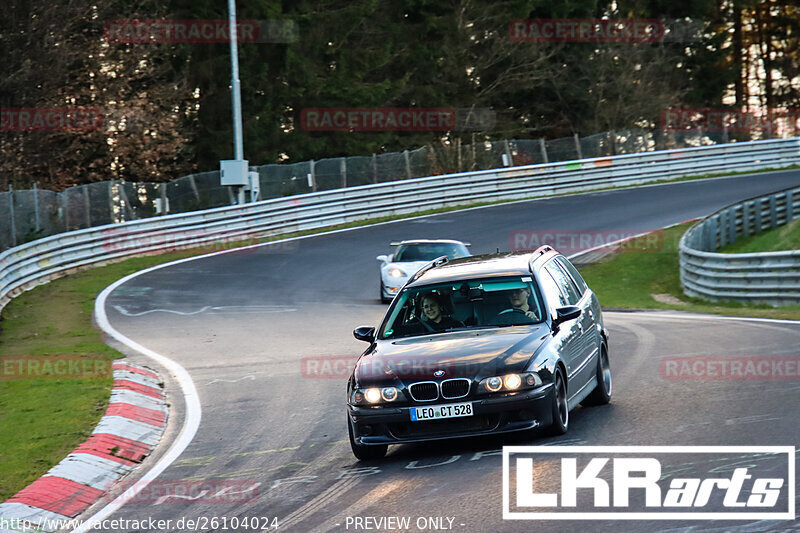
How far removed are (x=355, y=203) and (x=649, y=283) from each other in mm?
13896

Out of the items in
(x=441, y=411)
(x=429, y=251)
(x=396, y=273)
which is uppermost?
(x=441, y=411)

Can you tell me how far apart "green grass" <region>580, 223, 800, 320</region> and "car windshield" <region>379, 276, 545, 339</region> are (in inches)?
390

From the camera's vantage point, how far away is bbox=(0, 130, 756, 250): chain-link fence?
93.1 ft

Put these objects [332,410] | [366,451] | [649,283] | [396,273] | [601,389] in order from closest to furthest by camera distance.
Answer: [366,451]
[601,389]
[332,410]
[396,273]
[649,283]

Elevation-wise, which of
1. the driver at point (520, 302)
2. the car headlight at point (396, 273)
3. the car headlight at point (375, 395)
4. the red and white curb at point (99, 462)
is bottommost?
the car headlight at point (396, 273)

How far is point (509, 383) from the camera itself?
846 cm

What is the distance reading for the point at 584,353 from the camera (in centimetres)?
997

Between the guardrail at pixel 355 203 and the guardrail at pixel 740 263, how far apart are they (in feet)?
41.4

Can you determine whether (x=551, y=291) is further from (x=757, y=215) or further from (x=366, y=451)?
(x=757, y=215)

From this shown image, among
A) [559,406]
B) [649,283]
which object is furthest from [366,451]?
[649,283]

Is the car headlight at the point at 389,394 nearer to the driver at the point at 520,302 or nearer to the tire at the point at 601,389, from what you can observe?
the driver at the point at 520,302

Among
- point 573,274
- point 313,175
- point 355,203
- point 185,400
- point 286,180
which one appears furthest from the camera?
point 313,175

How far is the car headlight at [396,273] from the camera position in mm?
22788

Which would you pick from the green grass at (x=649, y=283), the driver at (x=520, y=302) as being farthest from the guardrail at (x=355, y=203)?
the driver at (x=520, y=302)
